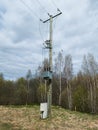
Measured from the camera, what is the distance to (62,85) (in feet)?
153

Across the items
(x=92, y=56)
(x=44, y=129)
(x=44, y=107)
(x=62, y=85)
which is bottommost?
(x=44, y=129)

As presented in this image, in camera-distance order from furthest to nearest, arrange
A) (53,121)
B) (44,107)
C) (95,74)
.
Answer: (95,74)
(44,107)
(53,121)

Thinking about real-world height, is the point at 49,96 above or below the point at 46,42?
below

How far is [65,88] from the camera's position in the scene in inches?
1756

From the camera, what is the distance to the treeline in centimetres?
3845

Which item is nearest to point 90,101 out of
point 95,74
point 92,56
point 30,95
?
point 95,74

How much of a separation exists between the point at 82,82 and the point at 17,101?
16127 millimetres

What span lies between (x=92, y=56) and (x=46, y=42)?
1020 inches

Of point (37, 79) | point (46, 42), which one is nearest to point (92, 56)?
point (37, 79)

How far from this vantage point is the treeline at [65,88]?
126ft

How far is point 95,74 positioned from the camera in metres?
40.7

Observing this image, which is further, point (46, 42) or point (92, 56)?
point (92, 56)

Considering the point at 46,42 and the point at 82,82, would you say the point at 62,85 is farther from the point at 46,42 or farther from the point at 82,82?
the point at 46,42

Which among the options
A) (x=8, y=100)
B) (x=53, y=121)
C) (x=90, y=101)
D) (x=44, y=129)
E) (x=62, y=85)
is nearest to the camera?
(x=44, y=129)
